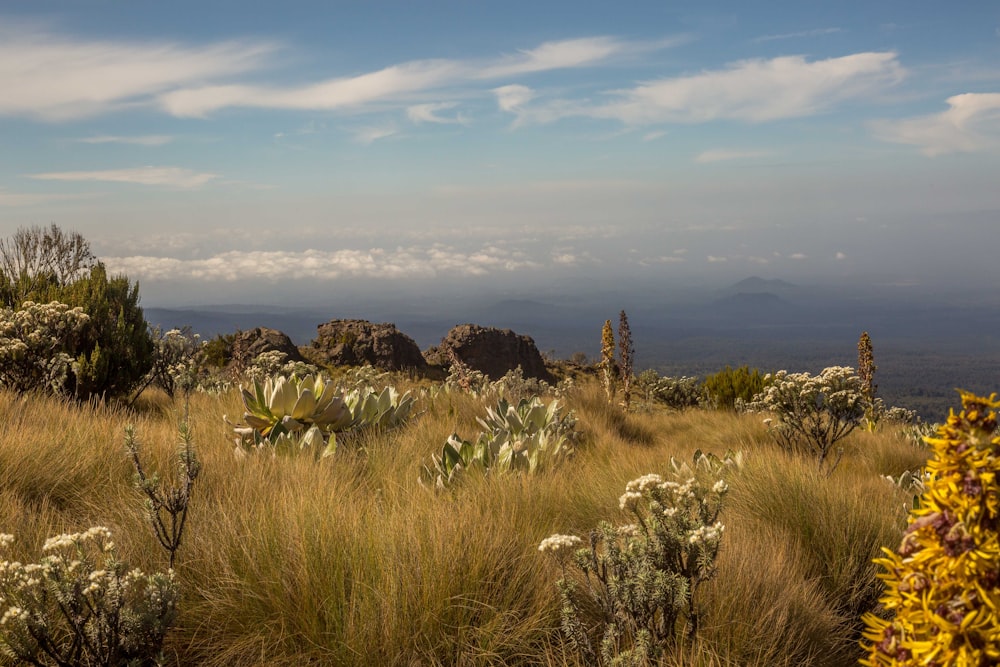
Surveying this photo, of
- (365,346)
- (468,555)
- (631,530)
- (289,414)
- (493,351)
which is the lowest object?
(493,351)

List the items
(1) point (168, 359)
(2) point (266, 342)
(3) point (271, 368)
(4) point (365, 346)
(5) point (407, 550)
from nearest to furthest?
(5) point (407, 550) → (1) point (168, 359) → (3) point (271, 368) → (2) point (266, 342) → (4) point (365, 346)

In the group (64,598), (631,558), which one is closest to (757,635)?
(631,558)

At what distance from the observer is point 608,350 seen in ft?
42.1

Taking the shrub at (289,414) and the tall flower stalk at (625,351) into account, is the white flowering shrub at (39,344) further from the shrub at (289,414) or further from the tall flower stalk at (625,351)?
the tall flower stalk at (625,351)

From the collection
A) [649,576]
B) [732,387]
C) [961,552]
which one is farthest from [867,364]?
[961,552]

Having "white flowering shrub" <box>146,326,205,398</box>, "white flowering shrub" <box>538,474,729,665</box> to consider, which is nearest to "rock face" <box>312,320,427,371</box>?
"white flowering shrub" <box>146,326,205,398</box>

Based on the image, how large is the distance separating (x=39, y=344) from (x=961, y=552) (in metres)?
8.98

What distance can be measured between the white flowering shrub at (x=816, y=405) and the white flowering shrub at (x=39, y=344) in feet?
25.3

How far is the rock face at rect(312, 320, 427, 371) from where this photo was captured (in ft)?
89.6

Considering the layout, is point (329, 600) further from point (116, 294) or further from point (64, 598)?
point (116, 294)

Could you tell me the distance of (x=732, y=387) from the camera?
1641 cm

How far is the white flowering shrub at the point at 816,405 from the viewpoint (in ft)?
25.1

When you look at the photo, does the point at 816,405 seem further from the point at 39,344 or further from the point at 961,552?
the point at 39,344

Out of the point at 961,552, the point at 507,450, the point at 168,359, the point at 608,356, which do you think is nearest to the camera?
the point at 961,552
